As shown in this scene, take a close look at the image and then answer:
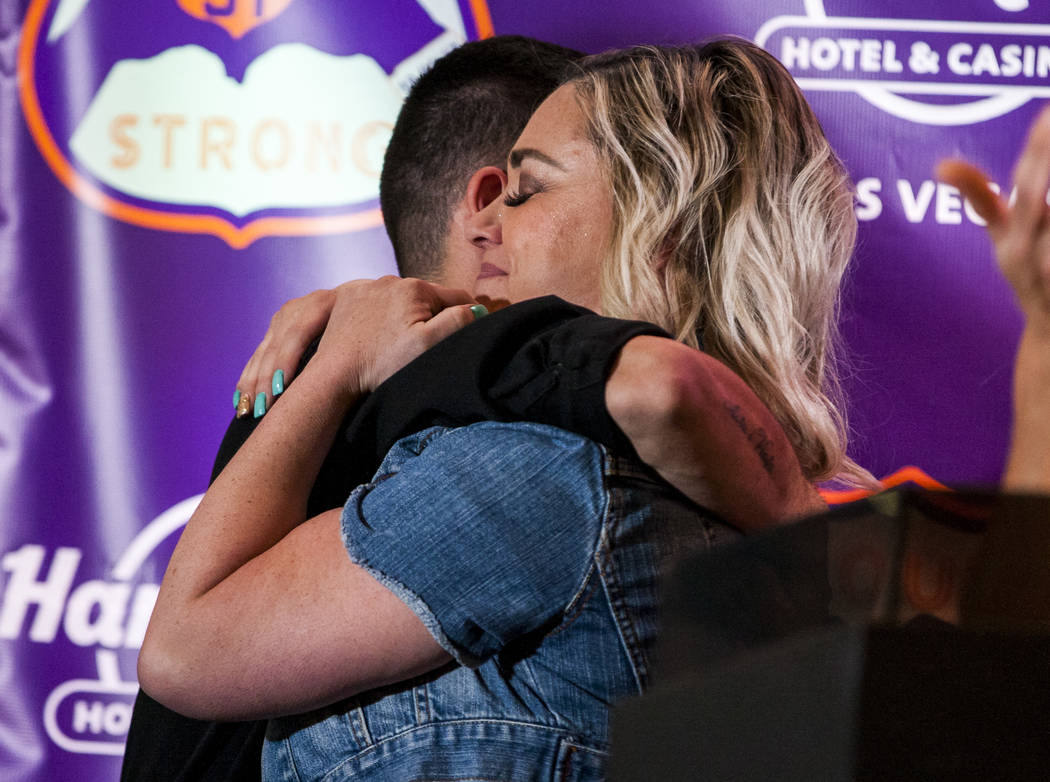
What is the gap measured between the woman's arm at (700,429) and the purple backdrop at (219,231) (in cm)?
85

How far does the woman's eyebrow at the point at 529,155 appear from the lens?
1126mm

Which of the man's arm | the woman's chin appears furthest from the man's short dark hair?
the man's arm

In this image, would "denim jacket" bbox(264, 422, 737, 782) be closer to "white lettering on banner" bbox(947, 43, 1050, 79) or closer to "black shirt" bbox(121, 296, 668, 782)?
"black shirt" bbox(121, 296, 668, 782)

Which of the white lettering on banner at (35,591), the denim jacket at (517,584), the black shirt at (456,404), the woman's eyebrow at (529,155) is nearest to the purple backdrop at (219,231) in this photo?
the white lettering on banner at (35,591)

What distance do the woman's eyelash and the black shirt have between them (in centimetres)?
36

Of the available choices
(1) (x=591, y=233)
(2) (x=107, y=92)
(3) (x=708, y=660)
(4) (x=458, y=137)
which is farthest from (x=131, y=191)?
(3) (x=708, y=660)

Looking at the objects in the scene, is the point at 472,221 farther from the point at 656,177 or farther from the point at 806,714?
the point at 806,714

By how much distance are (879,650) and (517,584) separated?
1.12 ft

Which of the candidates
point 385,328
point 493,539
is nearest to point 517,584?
point 493,539

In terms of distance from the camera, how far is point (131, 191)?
1604mm

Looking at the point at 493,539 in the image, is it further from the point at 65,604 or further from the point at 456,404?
the point at 65,604

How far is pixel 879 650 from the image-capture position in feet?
1.13

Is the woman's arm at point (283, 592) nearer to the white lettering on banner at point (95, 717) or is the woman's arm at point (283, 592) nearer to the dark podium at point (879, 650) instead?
the dark podium at point (879, 650)

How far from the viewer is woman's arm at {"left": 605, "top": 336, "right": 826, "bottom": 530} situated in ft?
2.13
